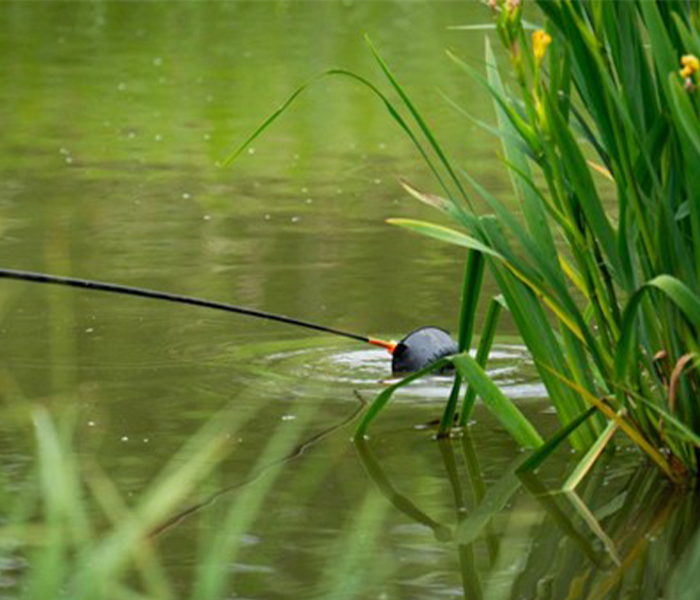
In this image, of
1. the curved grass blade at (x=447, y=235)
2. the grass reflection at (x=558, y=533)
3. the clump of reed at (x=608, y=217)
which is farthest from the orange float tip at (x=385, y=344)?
the curved grass blade at (x=447, y=235)

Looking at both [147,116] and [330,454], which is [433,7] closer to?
[147,116]

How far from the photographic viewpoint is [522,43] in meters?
4.58

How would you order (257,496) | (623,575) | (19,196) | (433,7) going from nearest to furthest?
1. (257,496)
2. (623,575)
3. (19,196)
4. (433,7)

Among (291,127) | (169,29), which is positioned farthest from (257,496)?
(169,29)

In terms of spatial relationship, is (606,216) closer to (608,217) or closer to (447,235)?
(608,217)

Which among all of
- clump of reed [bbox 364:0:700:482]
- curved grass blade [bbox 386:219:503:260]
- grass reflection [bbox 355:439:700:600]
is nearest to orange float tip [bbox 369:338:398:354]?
grass reflection [bbox 355:439:700:600]

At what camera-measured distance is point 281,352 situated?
6.68 meters

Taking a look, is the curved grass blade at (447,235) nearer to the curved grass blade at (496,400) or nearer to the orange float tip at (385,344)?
the curved grass blade at (496,400)

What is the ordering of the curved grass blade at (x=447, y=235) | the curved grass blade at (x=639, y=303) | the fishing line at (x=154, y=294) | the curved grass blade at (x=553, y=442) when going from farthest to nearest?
the fishing line at (x=154, y=294), the curved grass blade at (x=553, y=442), the curved grass blade at (x=447, y=235), the curved grass blade at (x=639, y=303)

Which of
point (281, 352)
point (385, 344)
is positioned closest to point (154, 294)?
point (385, 344)

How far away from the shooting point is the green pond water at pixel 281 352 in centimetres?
452

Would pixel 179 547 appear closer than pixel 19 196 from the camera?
Yes

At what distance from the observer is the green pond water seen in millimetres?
4523

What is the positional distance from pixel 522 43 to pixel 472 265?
0.73 metres
